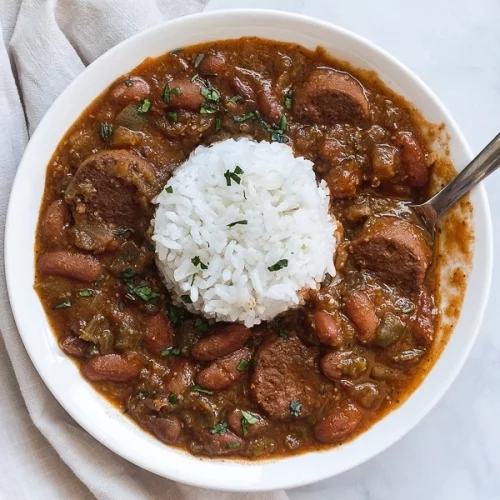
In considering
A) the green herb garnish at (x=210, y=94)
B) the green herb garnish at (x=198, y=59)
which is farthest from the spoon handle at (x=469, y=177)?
the green herb garnish at (x=198, y=59)

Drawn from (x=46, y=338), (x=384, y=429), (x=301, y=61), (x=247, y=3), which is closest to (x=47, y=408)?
(x=46, y=338)

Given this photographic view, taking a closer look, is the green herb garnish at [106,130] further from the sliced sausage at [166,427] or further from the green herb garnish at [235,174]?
the sliced sausage at [166,427]

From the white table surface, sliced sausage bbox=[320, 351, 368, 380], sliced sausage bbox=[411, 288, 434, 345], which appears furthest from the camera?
the white table surface

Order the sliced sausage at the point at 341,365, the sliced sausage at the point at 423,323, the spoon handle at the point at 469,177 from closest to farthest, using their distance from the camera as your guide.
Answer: the spoon handle at the point at 469,177
the sliced sausage at the point at 341,365
the sliced sausage at the point at 423,323

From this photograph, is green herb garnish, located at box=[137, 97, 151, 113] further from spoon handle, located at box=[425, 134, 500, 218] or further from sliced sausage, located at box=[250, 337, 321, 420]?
spoon handle, located at box=[425, 134, 500, 218]

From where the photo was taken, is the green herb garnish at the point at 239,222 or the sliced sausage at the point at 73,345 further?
the sliced sausage at the point at 73,345

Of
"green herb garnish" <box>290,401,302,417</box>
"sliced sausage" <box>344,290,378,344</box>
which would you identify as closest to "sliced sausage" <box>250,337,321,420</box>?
"green herb garnish" <box>290,401,302,417</box>

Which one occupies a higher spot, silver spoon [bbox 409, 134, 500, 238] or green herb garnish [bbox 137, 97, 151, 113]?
silver spoon [bbox 409, 134, 500, 238]
